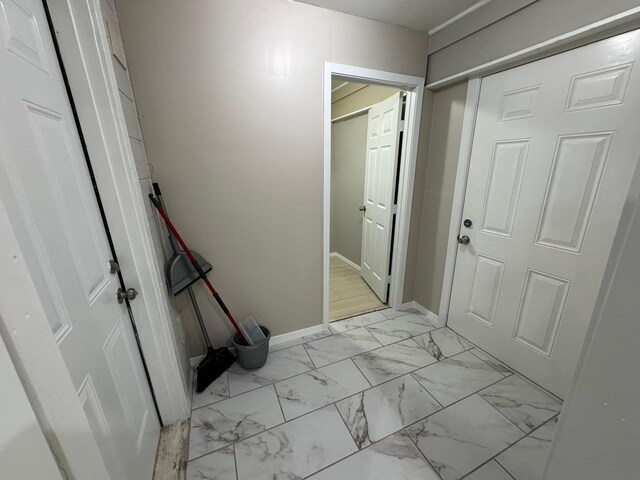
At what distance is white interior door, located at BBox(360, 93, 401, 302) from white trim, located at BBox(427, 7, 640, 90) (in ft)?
1.65

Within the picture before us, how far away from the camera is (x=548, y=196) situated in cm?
145

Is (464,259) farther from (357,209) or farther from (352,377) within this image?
(357,209)

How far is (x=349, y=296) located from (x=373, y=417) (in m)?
1.45

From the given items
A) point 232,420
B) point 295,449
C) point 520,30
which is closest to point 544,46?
point 520,30

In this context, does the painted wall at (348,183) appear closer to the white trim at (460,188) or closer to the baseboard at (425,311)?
the baseboard at (425,311)

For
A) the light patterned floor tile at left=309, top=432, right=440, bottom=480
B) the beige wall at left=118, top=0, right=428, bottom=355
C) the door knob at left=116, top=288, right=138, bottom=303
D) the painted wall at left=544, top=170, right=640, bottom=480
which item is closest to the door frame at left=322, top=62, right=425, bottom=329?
the beige wall at left=118, top=0, right=428, bottom=355

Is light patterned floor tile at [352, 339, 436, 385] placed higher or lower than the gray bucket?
lower

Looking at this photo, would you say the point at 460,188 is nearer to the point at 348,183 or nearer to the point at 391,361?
the point at 391,361

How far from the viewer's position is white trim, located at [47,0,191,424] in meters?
0.83

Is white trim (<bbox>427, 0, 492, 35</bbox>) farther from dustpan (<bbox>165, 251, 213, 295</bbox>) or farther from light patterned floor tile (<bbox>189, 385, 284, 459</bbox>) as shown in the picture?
light patterned floor tile (<bbox>189, 385, 284, 459</bbox>)

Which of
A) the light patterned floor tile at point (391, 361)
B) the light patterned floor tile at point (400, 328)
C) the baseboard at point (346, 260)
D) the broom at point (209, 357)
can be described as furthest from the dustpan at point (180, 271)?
the baseboard at point (346, 260)

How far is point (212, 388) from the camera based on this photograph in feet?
5.27

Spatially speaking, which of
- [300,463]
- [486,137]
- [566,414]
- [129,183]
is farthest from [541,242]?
[129,183]

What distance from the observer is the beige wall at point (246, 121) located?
1.35 meters
